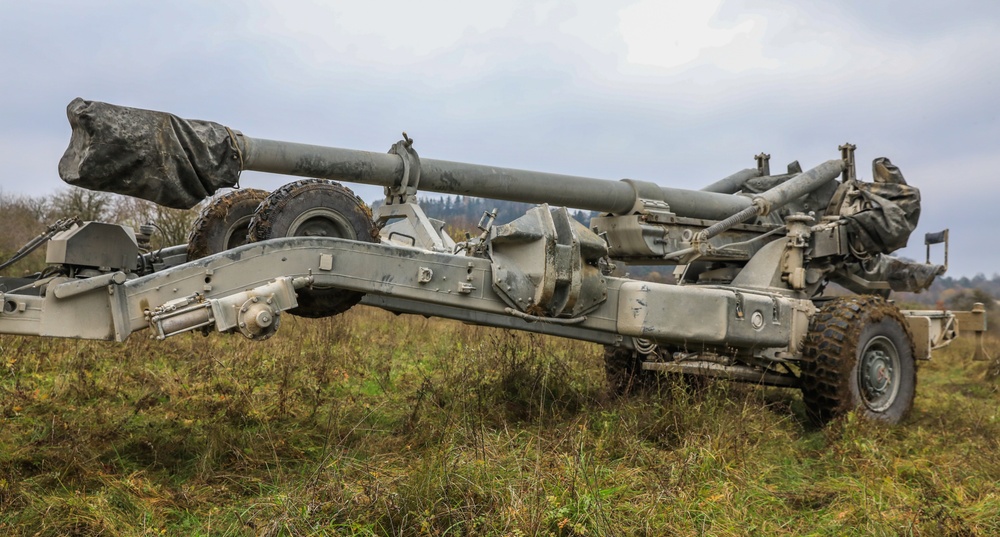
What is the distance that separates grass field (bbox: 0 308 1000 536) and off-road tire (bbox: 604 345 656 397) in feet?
0.97

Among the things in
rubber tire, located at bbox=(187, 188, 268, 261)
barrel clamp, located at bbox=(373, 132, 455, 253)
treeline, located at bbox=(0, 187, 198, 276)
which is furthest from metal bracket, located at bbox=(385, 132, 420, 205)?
treeline, located at bbox=(0, 187, 198, 276)

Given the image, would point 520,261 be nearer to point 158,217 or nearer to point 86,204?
point 158,217

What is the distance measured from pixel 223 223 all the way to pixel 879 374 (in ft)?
17.4

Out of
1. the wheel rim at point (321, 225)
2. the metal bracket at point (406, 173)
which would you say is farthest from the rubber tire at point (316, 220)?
the metal bracket at point (406, 173)

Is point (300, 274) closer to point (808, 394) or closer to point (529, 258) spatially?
point (529, 258)

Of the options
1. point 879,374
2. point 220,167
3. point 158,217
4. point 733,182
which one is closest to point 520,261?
point 220,167

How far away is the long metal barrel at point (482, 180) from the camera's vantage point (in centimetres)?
537

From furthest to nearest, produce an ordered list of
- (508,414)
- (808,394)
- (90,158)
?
(808,394) → (508,414) → (90,158)

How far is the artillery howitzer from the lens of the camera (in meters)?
4.48

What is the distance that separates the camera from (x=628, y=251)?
7.43 meters

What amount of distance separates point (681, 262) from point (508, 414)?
2.04 meters

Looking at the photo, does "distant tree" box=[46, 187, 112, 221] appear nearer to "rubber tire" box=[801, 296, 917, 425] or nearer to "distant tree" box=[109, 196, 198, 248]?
"distant tree" box=[109, 196, 198, 248]

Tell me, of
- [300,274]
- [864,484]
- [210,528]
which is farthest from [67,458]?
[864,484]

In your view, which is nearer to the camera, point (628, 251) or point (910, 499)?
point (910, 499)
